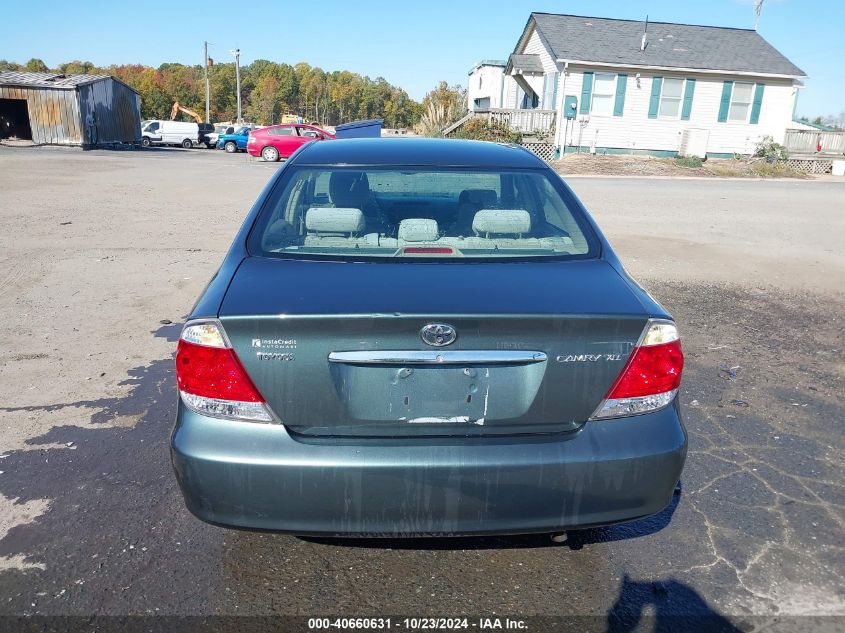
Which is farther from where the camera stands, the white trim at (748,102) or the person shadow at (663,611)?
the white trim at (748,102)

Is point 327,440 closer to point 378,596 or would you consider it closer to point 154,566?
point 378,596

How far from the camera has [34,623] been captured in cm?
234

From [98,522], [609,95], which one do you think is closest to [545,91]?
[609,95]

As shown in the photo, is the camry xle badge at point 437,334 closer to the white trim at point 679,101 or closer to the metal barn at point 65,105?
the white trim at point 679,101

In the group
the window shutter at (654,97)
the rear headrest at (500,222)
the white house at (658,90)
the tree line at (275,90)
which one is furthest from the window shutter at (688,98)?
the tree line at (275,90)

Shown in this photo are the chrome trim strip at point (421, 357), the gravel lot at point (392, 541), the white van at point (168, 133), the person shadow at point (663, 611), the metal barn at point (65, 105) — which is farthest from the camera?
the white van at point (168, 133)

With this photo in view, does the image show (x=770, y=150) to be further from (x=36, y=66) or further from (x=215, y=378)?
(x=36, y=66)

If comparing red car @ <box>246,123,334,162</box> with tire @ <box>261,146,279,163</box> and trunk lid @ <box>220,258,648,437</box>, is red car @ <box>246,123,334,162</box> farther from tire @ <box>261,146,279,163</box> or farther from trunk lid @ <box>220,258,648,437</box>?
trunk lid @ <box>220,258,648,437</box>

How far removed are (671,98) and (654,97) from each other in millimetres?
766

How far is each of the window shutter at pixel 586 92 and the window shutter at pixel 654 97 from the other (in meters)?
2.67

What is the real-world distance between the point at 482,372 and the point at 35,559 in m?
1.99

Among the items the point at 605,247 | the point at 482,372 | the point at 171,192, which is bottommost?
the point at 171,192

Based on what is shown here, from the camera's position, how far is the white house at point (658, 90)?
90.3ft

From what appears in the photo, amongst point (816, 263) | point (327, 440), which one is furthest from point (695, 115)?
point (327, 440)
